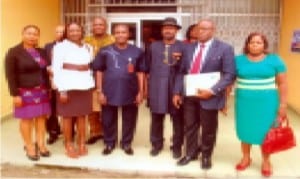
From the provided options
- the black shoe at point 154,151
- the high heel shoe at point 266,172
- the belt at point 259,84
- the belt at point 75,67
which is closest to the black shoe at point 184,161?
the black shoe at point 154,151

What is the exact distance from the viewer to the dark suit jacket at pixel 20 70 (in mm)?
4922

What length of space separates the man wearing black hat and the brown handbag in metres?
1.08

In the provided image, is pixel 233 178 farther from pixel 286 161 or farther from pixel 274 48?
pixel 274 48

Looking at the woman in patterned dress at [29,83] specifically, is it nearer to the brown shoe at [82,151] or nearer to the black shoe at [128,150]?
the brown shoe at [82,151]

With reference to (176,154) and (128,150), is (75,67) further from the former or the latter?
(176,154)

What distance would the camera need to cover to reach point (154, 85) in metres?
5.20

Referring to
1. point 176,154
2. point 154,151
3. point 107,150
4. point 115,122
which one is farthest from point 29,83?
point 176,154

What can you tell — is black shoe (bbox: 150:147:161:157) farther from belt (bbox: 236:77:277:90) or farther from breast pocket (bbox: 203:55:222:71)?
belt (bbox: 236:77:277:90)

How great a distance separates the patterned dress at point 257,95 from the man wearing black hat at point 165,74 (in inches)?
30.4

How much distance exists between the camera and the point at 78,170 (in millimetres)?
5078

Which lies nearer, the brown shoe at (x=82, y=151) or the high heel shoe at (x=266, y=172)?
the high heel shoe at (x=266, y=172)

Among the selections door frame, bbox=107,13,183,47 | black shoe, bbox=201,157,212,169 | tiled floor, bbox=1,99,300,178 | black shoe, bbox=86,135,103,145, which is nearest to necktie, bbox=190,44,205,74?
black shoe, bbox=201,157,212,169

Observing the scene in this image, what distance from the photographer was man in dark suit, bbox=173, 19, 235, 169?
4637mm

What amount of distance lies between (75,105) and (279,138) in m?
2.32
